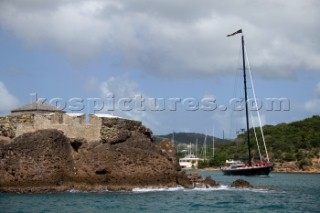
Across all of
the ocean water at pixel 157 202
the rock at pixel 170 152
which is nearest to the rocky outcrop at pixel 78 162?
the ocean water at pixel 157 202

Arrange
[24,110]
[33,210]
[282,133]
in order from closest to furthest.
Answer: [33,210] → [24,110] → [282,133]

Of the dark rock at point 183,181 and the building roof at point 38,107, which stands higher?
the building roof at point 38,107

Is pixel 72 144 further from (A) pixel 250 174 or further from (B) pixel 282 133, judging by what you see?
(B) pixel 282 133

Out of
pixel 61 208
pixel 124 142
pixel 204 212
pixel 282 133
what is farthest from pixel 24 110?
pixel 282 133

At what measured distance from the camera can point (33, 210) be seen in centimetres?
2442

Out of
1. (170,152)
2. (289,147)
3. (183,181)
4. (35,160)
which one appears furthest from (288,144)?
(35,160)

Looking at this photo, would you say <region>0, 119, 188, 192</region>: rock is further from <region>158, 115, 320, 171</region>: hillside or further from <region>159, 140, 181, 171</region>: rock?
<region>158, 115, 320, 171</region>: hillside

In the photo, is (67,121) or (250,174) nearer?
(67,121)

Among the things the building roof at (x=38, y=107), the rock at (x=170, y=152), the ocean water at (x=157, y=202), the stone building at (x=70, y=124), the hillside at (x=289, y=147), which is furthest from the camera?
the hillside at (x=289, y=147)

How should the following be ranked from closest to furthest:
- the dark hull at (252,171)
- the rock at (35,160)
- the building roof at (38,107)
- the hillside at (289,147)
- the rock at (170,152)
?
the rock at (35,160) < the rock at (170,152) < the building roof at (38,107) < the dark hull at (252,171) < the hillside at (289,147)

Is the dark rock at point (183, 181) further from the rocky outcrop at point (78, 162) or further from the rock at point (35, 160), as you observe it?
the rock at point (35, 160)

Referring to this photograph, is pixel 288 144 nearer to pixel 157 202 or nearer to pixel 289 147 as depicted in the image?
pixel 289 147

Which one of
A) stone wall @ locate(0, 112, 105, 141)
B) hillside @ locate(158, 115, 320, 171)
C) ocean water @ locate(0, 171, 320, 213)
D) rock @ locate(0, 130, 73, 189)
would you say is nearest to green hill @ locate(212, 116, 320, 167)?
hillside @ locate(158, 115, 320, 171)

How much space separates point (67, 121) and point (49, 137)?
1.59 m
